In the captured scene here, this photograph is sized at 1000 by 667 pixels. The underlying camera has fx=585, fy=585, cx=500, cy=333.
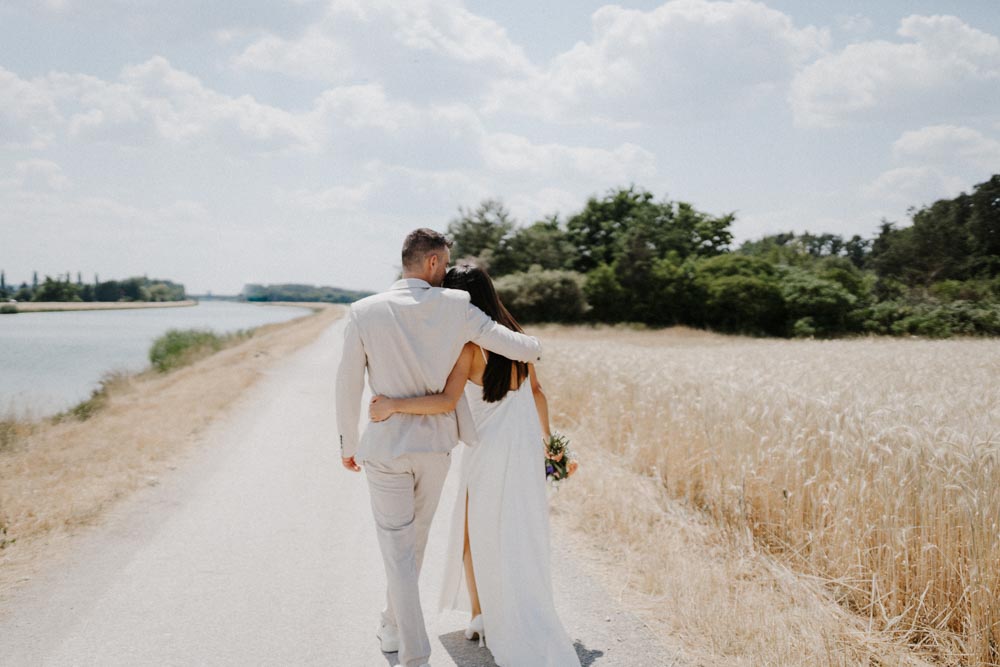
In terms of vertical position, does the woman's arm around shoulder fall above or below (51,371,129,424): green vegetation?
above

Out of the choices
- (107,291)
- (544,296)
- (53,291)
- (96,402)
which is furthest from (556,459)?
(107,291)

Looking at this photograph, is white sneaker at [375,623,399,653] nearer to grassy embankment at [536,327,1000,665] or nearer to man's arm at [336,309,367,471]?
man's arm at [336,309,367,471]

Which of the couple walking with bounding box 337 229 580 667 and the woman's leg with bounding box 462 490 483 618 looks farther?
the woman's leg with bounding box 462 490 483 618

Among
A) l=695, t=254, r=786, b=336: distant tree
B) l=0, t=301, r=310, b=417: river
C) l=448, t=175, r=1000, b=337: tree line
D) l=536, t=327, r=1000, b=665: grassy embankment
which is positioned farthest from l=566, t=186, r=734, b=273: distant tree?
l=536, t=327, r=1000, b=665: grassy embankment

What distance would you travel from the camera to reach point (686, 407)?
6.73 m

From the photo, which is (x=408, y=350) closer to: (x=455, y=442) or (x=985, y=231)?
(x=455, y=442)

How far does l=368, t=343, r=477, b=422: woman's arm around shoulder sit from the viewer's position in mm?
2965

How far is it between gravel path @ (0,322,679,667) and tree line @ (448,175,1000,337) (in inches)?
1049

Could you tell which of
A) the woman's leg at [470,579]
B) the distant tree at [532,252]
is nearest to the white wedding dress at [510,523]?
the woman's leg at [470,579]

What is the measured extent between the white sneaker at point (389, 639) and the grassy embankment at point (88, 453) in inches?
114

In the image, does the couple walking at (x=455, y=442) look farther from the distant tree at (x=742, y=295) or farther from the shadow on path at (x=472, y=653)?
the distant tree at (x=742, y=295)

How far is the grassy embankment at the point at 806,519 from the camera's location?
3.31m

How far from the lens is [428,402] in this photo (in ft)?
9.80

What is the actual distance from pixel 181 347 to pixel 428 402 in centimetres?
2993
